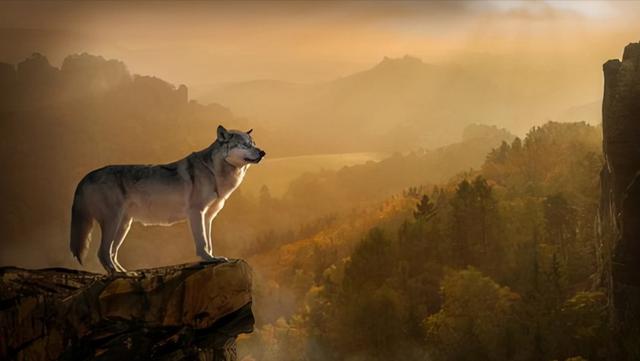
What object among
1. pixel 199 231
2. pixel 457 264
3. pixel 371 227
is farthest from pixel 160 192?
pixel 457 264

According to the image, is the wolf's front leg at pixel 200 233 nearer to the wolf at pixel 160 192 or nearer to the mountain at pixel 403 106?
Answer: the wolf at pixel 160 192

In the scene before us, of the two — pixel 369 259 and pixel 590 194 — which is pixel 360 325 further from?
pixel 590 194

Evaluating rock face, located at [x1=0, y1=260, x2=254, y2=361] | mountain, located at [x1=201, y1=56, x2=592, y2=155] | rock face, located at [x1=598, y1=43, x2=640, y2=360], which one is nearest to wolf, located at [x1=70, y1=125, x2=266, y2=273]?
rock face, located at [x1=0, y1=260, x2=254, y2=361]

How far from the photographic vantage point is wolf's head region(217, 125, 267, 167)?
6.44 m

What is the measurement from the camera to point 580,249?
15.1 meters

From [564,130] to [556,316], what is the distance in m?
4.66

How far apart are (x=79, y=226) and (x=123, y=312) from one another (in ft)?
2.78

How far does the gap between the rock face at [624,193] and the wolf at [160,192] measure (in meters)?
7.52

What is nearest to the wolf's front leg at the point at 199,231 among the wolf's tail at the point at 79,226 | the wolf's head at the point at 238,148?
the wolf's head at the point at 238,148

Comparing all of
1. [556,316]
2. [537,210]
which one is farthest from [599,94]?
[556,316]

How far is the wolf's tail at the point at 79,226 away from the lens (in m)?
6.61

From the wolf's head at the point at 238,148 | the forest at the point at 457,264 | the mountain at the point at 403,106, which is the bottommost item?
the forest at the point at 457,264

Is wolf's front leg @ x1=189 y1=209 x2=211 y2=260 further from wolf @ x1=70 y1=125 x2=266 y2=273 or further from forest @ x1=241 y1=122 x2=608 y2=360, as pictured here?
Answer: forest @ x1=241 y1=122 x2=608 y2=360

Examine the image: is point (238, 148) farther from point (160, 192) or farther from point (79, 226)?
point (79, 226)
